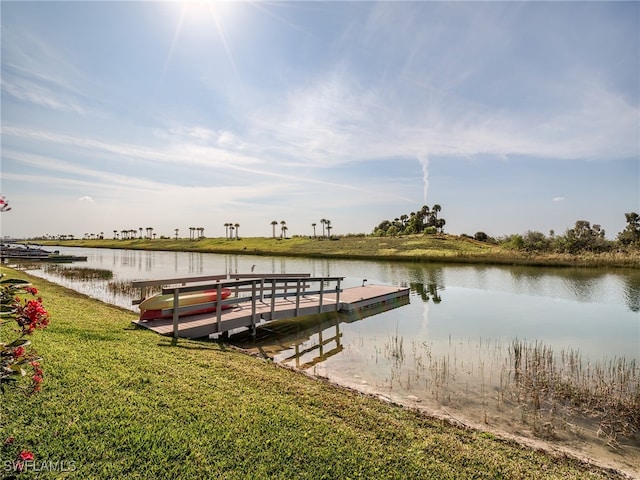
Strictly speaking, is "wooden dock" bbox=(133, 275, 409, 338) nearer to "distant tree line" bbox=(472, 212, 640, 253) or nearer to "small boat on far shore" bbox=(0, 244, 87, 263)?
"small boat on far shore" bbox=(0, 244, 87, 263)

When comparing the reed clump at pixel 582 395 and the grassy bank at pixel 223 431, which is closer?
the grassy bank at pixel 223 431

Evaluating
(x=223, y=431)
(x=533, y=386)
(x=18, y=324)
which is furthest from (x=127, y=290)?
(x=533, y=386)

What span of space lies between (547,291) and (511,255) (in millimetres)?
25362

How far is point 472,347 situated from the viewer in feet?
35.1

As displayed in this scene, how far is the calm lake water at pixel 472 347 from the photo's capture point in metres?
6.38

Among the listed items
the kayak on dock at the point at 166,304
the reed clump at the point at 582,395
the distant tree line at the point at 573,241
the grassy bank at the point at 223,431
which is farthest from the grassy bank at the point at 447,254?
the grassy bank at the point at 223,431

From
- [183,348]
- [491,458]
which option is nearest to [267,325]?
[183,348]

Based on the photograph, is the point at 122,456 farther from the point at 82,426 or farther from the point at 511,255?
the point at 511,255

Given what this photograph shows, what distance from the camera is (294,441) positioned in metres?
4.34

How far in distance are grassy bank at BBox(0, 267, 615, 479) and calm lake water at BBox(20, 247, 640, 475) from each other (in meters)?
1.39

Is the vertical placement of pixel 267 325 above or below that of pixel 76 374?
below

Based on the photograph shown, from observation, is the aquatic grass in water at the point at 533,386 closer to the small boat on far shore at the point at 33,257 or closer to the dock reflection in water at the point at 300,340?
the dock reflection in water at the point at 300,340

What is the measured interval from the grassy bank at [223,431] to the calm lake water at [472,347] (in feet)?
4.57

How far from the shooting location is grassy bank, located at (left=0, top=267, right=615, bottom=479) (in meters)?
3.74
